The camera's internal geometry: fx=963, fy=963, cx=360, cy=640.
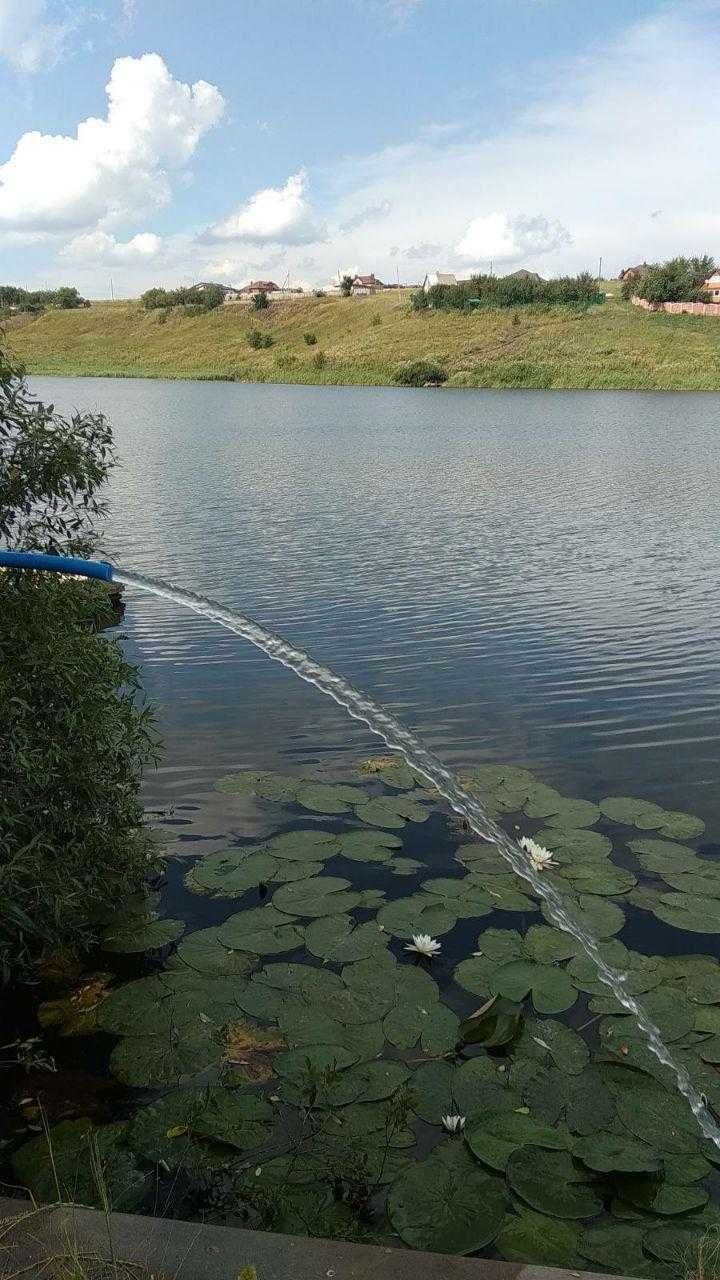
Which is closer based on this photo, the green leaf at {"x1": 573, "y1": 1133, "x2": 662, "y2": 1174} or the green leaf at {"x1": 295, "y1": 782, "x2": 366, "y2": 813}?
the green leaf at {"x1": 573, "y1": 1133, "x2": 662, "y2": 1174}

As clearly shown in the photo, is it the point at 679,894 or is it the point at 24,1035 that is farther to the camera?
the point at 679,894

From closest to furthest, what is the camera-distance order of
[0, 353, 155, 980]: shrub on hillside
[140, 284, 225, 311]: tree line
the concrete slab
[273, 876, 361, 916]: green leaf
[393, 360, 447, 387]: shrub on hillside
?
1. the concrete slab
2. [0, 353, 155, 980]: shrub on hillside
3. [273, 876, 361, 916]: green leaf
4. [393, 360, 447, 387]: shrub on hillside
5. [140, 284, 225, 311]: tree line

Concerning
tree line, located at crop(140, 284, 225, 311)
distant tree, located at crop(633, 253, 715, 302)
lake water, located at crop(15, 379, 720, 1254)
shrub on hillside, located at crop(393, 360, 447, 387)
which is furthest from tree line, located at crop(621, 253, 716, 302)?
lake water, located at crop(15, 379, 720, 1254)

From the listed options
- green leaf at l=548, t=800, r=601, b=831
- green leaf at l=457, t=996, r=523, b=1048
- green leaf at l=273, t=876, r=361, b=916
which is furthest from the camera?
green leaf at l=548, t=800, r=601, b=831

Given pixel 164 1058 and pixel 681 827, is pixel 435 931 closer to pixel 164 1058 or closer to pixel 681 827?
pixel 164 1058

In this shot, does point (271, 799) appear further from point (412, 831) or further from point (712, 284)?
point (712, 284)

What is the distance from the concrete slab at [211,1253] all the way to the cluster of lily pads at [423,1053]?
0.47m

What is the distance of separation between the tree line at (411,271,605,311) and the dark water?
7344 centimetres

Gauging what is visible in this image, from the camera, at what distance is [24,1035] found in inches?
249

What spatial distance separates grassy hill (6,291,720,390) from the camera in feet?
286

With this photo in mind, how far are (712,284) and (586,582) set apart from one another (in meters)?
150

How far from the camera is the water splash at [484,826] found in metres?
5.92

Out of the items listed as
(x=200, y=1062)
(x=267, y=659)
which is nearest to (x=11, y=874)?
(x=200, y=1062)

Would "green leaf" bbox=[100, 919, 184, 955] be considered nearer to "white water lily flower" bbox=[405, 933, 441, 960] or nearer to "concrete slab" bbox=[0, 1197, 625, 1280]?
"white water lily flower" bbox=[405, 933, 441, 960]
